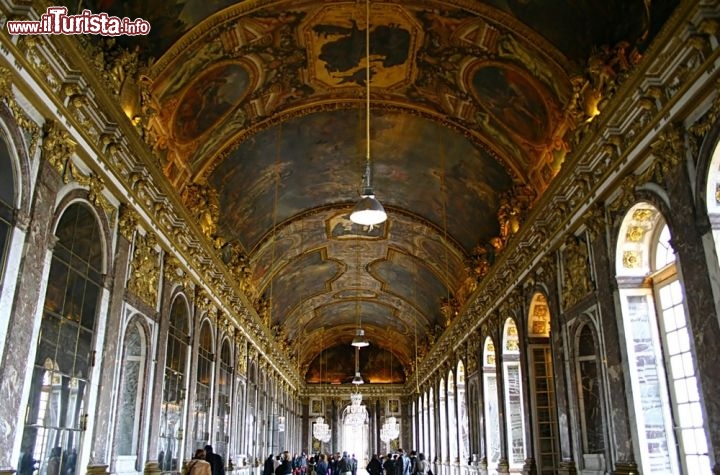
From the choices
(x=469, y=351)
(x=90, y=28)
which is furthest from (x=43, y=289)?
(x=469, y=351)

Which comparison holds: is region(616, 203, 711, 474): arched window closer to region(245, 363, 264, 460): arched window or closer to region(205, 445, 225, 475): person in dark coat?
region(205, 445, 225, 475): person in dark coat

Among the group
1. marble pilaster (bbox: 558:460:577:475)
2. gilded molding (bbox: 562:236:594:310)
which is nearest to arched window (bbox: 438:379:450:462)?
marble pilaster (bbox: 558:460:577:475)

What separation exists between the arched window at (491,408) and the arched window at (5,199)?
13.4 meters

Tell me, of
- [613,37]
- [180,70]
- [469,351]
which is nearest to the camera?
[613,37]

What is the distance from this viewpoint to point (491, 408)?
17812 mm

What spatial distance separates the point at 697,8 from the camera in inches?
257

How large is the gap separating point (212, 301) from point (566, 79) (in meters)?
9.87

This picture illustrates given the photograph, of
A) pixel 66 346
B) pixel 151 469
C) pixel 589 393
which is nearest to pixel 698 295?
pixel 589 393

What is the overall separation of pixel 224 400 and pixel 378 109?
885cm

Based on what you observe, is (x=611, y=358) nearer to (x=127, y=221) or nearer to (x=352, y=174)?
(x=127, y=221)

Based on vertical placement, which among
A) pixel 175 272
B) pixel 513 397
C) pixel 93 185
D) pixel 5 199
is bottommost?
pixel 513 397

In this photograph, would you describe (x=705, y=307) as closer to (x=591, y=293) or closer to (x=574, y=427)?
(x=591, y=293)

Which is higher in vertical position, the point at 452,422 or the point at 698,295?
the point at 698,295

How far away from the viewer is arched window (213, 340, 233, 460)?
16328 mm
